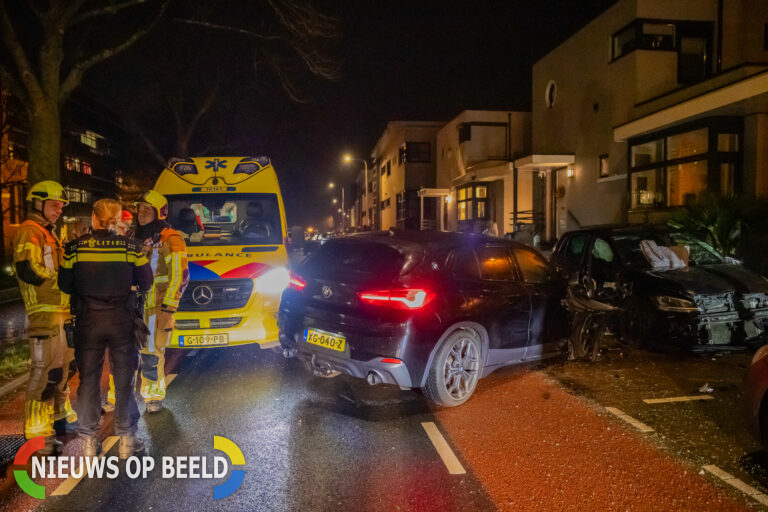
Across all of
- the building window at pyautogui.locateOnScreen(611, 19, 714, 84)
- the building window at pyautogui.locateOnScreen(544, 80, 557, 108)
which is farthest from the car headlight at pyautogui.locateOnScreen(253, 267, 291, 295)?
the building window at pyautogui.locateOnScreen(544, 80, 557, 108)

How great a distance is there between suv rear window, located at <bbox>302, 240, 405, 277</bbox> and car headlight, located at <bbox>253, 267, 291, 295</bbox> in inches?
33.9

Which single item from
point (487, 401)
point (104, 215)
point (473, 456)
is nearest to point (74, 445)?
point (104, 215)

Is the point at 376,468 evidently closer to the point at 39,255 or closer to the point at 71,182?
the point at 39,255

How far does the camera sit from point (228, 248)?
6852 mm

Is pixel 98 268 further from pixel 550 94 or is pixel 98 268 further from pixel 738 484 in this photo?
pixel 550 94

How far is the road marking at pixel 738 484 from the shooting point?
347 cm

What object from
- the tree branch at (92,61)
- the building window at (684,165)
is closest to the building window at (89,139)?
the tree branch at (92,61)

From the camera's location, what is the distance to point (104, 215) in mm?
3955

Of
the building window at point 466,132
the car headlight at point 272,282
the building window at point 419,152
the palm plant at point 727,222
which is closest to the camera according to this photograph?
the car headlight at point 272,282

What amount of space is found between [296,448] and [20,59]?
10.7 m

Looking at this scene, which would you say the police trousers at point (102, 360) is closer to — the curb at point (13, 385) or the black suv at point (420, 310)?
the black suv at point (420, 310)

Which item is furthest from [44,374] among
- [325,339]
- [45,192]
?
[325,339]

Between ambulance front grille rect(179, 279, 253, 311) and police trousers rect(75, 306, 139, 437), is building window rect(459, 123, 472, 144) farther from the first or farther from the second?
police trousers rect(75, 306, 139, 437)

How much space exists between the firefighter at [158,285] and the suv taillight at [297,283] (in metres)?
1.10
